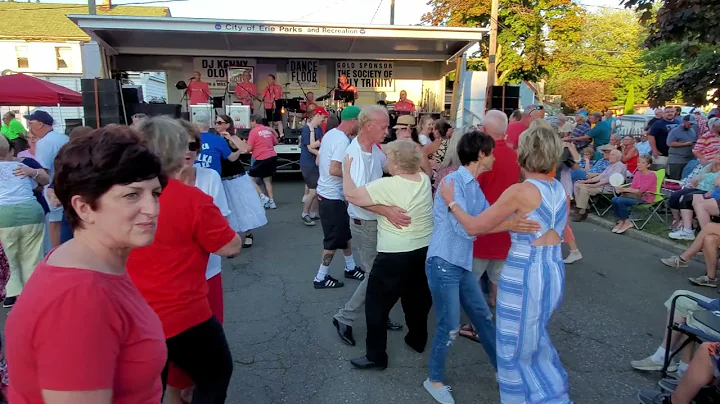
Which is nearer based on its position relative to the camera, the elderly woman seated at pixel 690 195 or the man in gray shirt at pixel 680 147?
the elderly woman seated at pixel 690 195

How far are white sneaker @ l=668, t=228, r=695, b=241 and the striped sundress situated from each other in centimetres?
537

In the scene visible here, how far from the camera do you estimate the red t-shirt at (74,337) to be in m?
1.06

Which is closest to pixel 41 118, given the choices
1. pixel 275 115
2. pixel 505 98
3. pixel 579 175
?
pixel 579 175

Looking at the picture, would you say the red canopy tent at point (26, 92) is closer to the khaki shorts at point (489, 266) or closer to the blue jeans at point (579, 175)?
the khaki shorts at point (489, 266)

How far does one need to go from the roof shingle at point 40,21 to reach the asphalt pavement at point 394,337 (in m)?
31.0

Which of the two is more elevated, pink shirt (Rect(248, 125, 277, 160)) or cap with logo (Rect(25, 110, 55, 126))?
cap with logo (Rect(25, 110, 55, 126))

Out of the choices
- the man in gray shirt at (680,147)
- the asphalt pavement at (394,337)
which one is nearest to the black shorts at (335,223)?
the asphalt pavement at (394,337)

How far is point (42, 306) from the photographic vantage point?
1081 mm

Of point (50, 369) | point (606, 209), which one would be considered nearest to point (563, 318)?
point (50, 369)

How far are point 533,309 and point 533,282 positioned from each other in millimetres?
142

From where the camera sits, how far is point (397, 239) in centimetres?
320

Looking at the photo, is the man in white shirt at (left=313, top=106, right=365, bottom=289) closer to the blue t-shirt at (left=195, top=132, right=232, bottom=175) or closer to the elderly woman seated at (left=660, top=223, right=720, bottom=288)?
the blue t-shirt at (left=195, top=132, right=232, bottom=175)

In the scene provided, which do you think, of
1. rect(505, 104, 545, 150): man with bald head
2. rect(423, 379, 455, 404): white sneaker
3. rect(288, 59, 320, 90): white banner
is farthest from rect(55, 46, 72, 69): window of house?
rect(423, 379, 455, 404): white sneaker

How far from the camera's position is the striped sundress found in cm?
255
